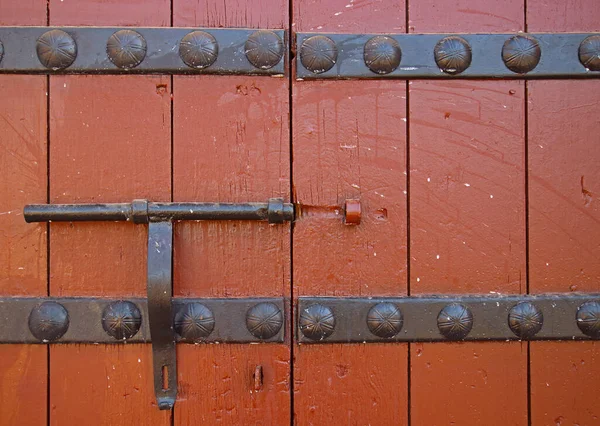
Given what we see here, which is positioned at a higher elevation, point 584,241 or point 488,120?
point 488,120

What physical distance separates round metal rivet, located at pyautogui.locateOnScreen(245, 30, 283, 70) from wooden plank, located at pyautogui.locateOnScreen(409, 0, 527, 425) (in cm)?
23

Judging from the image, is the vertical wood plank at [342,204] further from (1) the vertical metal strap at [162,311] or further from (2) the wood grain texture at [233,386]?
(1) the vertical metal strap at [162,311]

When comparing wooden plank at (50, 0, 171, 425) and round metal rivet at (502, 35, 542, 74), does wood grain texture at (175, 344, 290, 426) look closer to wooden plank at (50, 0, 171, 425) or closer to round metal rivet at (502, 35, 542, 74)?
wooden plank at (50, 0, 171, 425)

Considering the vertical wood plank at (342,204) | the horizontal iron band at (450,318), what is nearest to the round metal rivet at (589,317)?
the horizontal iron band at (450,318)

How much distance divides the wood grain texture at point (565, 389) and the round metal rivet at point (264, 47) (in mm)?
648

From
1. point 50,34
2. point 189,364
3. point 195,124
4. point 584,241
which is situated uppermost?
point 50,34

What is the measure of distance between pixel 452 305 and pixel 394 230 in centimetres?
15

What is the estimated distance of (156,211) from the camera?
86cm

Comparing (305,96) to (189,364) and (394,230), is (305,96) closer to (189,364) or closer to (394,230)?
(394,230)

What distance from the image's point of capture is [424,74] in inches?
34.9

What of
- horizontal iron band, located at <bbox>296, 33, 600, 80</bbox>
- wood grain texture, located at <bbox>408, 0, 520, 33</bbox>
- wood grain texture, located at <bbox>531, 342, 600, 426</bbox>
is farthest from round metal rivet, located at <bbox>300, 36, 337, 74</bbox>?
wood grain texture, located at <bbox>531, 342, 600, 426</bbox>

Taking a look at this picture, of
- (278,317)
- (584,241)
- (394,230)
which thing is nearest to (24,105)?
(278,317)

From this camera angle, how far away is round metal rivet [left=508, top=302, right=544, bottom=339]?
0.88 metres

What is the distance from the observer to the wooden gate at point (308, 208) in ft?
2.88
